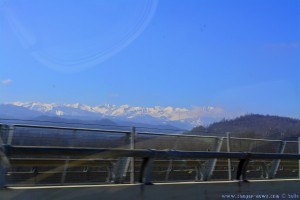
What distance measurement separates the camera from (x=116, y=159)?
10969 millimetres

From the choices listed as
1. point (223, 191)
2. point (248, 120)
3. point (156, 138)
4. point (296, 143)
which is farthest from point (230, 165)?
point (248, 120)

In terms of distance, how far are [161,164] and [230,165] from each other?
114 inches

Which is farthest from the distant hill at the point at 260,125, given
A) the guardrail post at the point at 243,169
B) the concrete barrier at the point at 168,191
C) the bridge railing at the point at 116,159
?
the guardrail post at the point at 243,169

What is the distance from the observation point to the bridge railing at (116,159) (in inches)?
401

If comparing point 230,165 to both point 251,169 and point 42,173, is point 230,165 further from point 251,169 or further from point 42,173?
point 42,173

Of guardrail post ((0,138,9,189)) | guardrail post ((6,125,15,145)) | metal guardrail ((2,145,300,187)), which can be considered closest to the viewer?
guardrail post ((0,138,9,189))

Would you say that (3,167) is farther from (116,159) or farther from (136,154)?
(116,159)

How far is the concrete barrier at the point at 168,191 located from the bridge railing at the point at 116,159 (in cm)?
50

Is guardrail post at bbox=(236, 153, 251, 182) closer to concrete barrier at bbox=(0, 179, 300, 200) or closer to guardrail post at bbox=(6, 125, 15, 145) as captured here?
concrete barrier at bbox=(0, 179, 300, 200)

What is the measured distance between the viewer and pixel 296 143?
17625 mm

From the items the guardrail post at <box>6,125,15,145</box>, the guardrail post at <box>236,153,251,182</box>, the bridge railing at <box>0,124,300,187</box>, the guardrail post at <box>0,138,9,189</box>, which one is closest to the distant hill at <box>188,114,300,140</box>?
the bridge railing at <box>0,124,300,187</box>

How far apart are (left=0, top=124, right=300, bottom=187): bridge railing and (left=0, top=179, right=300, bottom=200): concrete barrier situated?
50 centimetres

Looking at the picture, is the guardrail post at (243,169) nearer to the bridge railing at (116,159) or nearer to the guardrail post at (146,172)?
the bridge railing at (116,159)

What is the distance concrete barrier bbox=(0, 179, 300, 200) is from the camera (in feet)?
23.8
